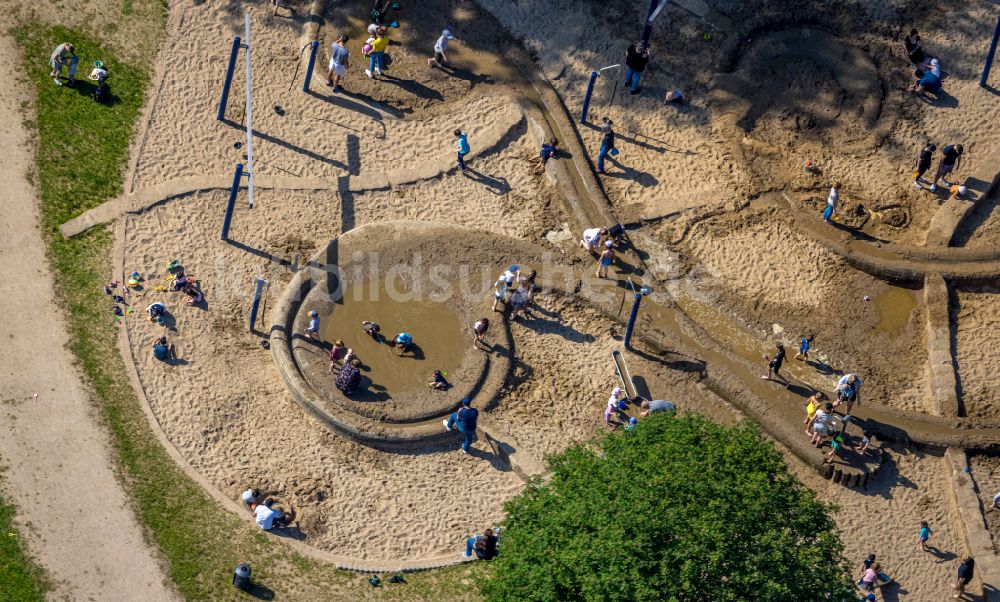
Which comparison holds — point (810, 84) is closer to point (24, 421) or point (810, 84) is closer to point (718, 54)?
point (718, 54)

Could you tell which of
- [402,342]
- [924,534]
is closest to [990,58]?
[924,534]

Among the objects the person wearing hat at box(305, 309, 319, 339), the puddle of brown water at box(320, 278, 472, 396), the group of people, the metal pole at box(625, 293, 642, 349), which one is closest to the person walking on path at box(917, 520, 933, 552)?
the metal pole at box(625, 293, 642, 349)

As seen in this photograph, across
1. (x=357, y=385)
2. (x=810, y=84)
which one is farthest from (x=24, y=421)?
(x=810, y=84)

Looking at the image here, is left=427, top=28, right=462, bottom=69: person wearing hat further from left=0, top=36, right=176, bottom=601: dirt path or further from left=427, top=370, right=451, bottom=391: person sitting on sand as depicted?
left=0, top=36, right=176, bottom=601: dirt path

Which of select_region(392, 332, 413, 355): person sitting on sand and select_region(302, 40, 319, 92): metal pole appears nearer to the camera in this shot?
select_region(392, 332, 413, 355): person sitting on sand

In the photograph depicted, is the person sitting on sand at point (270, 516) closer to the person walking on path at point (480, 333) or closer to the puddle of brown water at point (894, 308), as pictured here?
the person walking on path at point (480, 333)

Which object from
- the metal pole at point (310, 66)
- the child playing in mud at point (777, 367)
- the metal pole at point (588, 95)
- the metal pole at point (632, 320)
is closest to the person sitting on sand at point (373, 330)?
the metal pole at point (632, 320)

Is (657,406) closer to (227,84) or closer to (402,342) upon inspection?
(402,342)
